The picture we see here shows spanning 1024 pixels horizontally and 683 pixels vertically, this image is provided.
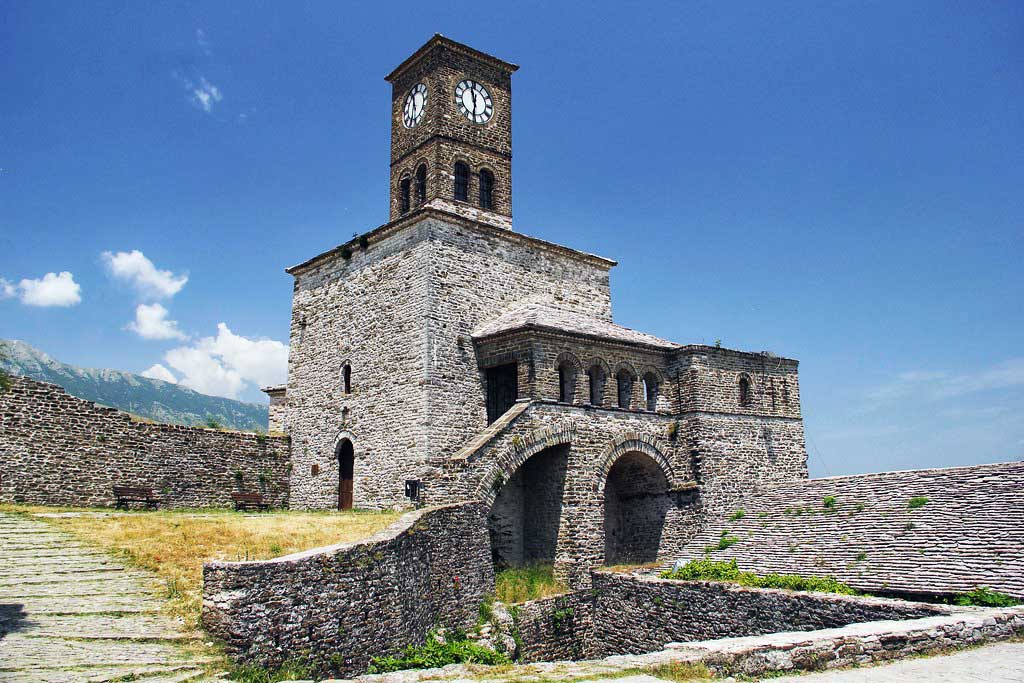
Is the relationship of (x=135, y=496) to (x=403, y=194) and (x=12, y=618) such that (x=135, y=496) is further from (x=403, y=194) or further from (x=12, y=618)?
(x=403, y=194)

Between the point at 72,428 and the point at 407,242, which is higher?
the point at 407,242

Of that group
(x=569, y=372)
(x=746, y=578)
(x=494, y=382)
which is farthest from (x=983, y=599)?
(x=494, y=382)

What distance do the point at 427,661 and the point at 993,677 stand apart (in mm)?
8992

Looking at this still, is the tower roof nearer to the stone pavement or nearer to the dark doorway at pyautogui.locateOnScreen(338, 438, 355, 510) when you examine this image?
the dark doorway at pyautogui.locateOnScreen(338, 438, 355, 510)

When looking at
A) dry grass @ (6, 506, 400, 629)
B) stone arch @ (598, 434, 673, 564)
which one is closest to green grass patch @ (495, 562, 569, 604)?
stone arch @ (598, 434, 673, 564)

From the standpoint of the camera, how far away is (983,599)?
13445 mm

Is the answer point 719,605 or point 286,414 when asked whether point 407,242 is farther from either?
point 719,605

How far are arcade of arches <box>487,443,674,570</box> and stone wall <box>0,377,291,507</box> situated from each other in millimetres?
8222

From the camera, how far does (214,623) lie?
36.2ft

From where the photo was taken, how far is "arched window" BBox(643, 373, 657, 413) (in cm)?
2391

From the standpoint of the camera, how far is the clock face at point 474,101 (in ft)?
85.7

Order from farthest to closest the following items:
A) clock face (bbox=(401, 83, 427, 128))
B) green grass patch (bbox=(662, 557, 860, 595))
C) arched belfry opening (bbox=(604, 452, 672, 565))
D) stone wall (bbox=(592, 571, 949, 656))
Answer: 1. clock face (bbox=(401, 83, 427, 128))
2. arched belfry opening (bbox=(604, 452, 672, 565))
3. green grass patch (bbox=(662, 557, 860, 595))
4. stone wall (bbox=(592, 571, 949, 656))

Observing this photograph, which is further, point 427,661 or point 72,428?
point 72,428

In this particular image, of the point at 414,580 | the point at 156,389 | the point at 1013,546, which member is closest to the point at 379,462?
the point at 414,580
